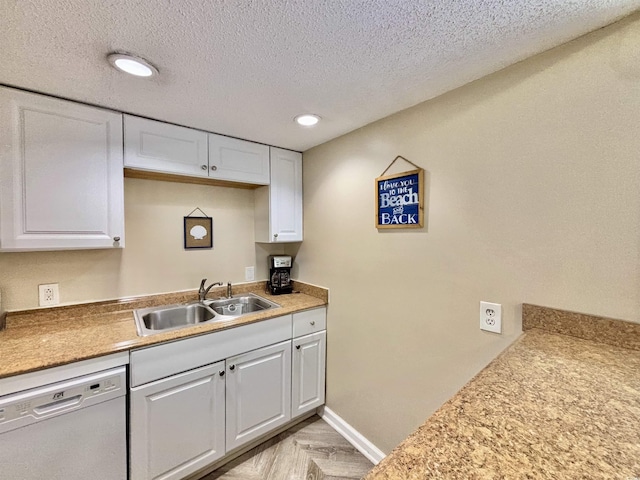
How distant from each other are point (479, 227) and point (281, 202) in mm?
1479

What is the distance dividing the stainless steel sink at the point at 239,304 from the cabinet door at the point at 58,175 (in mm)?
809

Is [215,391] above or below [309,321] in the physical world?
below

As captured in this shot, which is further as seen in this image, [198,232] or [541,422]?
[198,232]

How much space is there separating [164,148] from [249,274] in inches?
47.0

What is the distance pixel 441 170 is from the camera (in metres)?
1.45

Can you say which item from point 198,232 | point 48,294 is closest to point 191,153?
point 198,232

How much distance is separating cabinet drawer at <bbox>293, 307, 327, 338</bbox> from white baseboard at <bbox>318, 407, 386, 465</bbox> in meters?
0.67

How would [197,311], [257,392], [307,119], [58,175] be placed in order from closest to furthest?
[58,175], [307,119], [257,392], [197,311]

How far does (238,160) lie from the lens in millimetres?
2055

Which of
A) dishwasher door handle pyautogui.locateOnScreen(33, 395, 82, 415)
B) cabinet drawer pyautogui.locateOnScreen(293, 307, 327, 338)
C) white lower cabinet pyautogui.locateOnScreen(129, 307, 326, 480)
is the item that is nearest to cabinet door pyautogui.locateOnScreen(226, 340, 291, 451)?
white lower cabinet pyautogui.locateOnScreen(129, 307, 326, 480)

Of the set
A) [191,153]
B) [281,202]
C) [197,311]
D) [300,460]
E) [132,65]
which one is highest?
[132,65]

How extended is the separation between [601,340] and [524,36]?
113 cm

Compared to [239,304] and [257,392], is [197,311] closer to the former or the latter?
[239,304]

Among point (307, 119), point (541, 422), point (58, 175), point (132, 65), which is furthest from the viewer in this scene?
point (307, 119)
